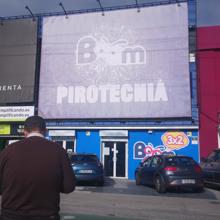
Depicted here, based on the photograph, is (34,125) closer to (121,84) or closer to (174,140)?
(174,140)

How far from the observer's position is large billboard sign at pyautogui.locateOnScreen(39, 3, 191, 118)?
A: 2278 centimetres

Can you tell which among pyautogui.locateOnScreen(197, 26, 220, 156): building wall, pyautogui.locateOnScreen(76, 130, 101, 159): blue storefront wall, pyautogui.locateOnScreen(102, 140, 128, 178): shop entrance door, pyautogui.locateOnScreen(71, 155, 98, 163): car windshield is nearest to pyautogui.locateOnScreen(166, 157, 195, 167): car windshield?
pyautogui.locateOnScreen(71, 155, 98, 163): car windshield

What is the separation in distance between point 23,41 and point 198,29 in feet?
37.5

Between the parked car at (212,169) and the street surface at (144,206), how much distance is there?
1.81 ft

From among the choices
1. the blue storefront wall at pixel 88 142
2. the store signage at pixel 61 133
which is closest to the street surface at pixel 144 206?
the blue storefront wall at pixel 88 142

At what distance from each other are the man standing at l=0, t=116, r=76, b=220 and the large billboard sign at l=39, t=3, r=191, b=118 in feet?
63.9

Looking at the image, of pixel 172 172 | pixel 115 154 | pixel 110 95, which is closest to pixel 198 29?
pixel 110 95

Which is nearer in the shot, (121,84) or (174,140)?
(174,140)

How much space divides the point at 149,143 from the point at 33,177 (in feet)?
63.8

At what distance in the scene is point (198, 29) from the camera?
2311 cm

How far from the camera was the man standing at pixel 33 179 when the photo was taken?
9.87 feet

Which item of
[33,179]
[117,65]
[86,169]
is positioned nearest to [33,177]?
[33,179]

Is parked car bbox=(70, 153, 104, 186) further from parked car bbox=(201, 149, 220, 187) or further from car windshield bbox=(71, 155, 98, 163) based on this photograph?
parked car bbox=(201, 149, 220, 187)

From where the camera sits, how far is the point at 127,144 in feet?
74.0
